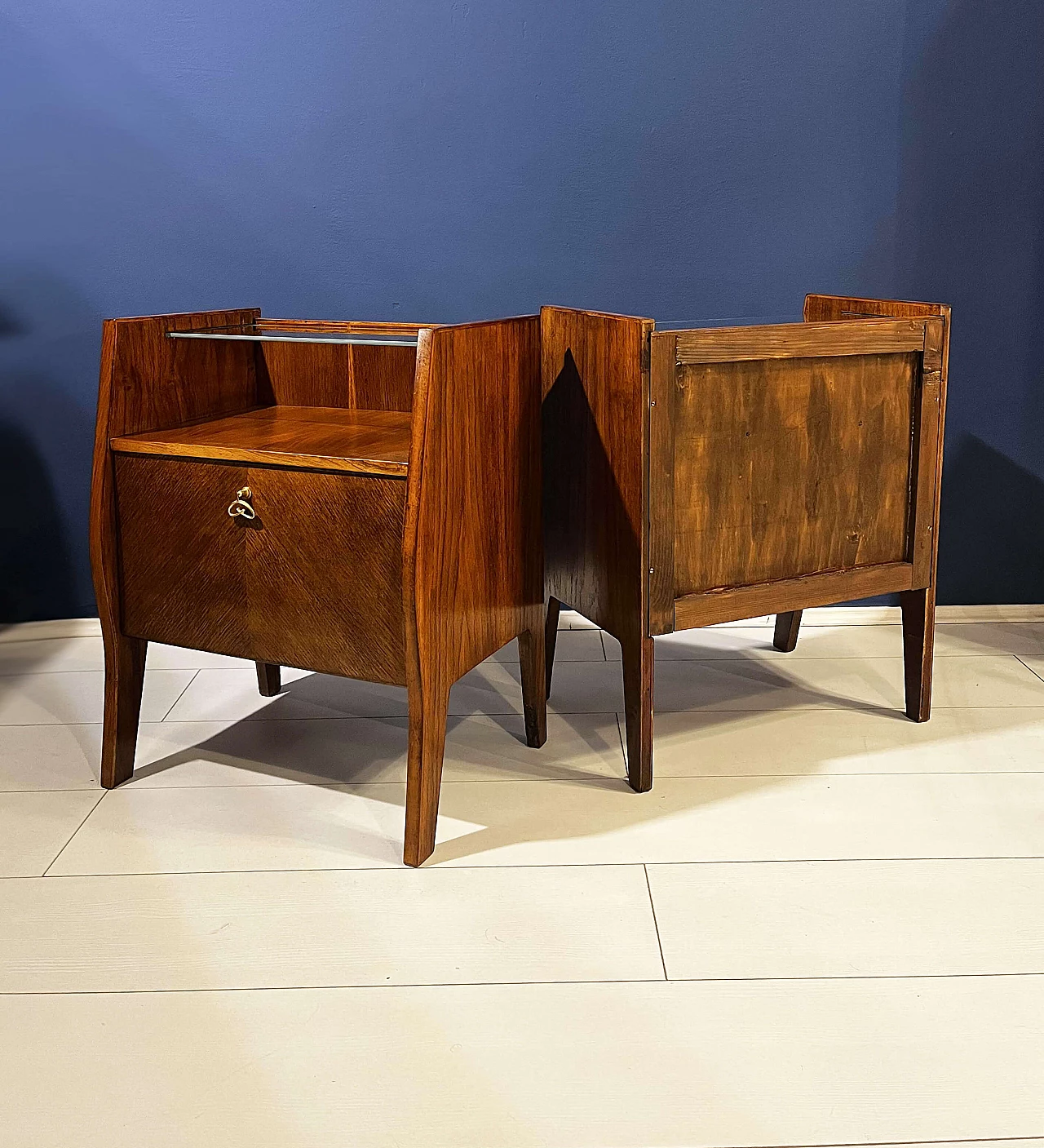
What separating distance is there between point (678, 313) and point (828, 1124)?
4.78 feet

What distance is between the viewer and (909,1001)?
1048 mm

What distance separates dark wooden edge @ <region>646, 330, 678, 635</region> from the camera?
1347 mm

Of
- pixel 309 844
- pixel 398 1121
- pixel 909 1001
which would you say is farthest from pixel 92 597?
pixel 909 1001

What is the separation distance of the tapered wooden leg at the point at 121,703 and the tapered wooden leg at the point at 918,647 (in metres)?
1.08

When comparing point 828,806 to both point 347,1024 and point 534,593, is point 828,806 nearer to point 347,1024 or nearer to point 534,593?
point 534,593

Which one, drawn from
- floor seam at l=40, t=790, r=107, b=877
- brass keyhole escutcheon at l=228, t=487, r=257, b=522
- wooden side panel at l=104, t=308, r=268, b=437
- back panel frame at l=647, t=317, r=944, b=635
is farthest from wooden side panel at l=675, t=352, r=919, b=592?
floor seam at l=40, t=790, r=107, b=877

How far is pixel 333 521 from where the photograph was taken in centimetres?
130

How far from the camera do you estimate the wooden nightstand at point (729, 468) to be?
4.55 feet

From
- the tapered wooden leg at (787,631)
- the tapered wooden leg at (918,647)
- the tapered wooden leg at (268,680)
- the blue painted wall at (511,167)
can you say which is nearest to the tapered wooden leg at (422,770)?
the tapered wooden leg at (268,680)

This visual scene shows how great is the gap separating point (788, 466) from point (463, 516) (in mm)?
445

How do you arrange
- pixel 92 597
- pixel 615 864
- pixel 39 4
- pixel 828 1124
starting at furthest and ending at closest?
pixel 92 597
pixel 39 4
pixel 615 864
pixel 828 1124

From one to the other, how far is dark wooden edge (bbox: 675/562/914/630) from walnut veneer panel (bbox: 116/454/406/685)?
40 centimetres

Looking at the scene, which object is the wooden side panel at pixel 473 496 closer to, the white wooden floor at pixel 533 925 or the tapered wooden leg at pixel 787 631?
the white wooden floor at pixel 533 925

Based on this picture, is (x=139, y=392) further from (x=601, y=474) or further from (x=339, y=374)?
(x=601, y=474)
